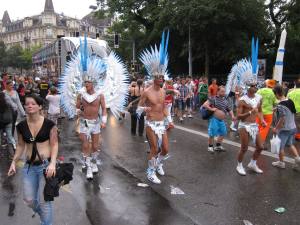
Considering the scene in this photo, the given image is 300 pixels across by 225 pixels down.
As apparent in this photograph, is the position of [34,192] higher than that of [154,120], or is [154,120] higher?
[154,120]

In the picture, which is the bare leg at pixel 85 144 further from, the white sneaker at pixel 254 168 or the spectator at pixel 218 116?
the spectator at pixel 218 116

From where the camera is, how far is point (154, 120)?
6785 millimetres

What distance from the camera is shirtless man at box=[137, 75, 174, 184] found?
6750mm

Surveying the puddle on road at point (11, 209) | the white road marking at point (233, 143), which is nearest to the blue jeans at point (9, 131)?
the puddle on road at point (11, 209)

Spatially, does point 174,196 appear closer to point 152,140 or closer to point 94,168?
point 152,140

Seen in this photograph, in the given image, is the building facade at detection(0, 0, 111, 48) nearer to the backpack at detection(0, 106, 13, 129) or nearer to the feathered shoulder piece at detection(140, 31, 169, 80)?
the backpack at detection(0, 106, 13, 129)

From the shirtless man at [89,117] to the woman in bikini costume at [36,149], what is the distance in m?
2.70

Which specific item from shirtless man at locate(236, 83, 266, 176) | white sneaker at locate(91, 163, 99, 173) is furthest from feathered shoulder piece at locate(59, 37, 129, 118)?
shirtless man at locate(236, 83, 266, 176)

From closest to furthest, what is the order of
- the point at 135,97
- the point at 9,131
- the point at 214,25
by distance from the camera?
the point at 9,131
the point at 135,97
the point at 214,25

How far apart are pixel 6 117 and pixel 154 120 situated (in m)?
4.02

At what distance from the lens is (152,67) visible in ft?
22.8

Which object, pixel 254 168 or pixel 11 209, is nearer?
pixel 11 209

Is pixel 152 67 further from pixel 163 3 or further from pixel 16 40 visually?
pixel 16 40

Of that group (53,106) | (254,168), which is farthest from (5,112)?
(254,168)
